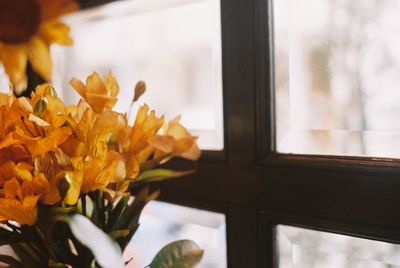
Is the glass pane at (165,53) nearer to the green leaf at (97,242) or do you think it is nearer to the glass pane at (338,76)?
the glass pane at (338,76)

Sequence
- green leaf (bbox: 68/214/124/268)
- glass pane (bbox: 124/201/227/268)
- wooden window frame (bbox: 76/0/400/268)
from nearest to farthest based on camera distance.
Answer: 1. green leaf (bbox: 68/214/124/268)
2. wooden window frame (bbox: 76/0/400/268)
3. glass pane (bbox: 124/201/227/268)

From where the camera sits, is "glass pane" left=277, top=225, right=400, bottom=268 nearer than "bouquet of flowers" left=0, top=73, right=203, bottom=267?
No

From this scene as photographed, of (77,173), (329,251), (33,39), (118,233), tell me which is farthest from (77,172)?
(329,251)

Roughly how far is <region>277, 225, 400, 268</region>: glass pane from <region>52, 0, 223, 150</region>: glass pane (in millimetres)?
226

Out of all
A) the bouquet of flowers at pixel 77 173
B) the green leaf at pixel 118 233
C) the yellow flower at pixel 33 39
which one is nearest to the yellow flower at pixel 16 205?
the bouquet of flowers at pixel 77 173

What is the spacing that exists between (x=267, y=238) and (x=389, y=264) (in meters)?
0.21

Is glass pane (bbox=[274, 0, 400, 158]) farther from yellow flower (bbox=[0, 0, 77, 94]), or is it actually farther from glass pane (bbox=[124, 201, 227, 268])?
yellow flower (bbox=[0, 0, 77, 94])

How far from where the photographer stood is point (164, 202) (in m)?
1.04

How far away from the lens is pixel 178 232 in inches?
41.0

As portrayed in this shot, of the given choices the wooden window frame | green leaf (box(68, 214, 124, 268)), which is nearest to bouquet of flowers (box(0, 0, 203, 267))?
green leaf (box(68, 214, 124, 268))

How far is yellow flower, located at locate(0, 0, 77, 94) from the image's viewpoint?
759 mm

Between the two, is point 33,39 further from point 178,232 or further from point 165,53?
point 178,232

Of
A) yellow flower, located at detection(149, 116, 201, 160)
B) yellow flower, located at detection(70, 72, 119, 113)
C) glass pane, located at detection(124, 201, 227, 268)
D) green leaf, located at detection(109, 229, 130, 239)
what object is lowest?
glass pane, located at detection(124, 201, 227, 268)

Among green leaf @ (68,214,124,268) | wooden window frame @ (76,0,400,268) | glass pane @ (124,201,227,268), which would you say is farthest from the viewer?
glass pane @ (124,201,227,268)
